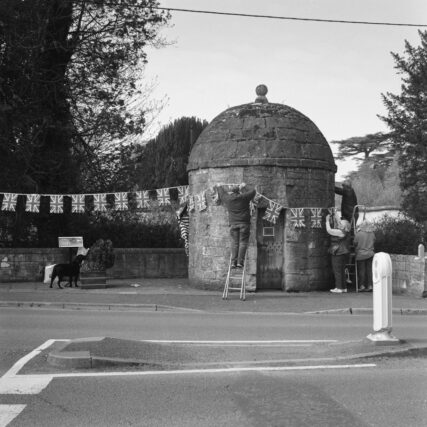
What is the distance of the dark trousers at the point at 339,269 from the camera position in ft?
53.8

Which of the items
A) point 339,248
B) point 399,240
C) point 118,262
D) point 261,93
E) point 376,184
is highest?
point 376,184

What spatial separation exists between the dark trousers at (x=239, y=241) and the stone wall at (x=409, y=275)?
13.7 ft

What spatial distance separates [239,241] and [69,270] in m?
4.62

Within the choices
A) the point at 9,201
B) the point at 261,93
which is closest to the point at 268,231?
the point at 261,93

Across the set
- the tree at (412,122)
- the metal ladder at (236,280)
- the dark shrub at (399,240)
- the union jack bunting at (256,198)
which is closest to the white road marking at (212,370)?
the metal ladder at (236,280)

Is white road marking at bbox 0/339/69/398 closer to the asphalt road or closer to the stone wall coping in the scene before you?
the asphalt road

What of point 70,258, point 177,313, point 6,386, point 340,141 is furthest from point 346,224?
point 340,141

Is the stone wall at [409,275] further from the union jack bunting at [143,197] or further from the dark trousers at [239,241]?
the union jack bunting at [143,197]

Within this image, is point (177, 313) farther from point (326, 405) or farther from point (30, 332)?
point (326, 405)

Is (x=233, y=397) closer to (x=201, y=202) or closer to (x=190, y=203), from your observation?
(x=201, y=202)

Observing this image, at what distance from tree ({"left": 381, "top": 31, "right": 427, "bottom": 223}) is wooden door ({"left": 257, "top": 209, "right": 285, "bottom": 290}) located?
17.4 metres

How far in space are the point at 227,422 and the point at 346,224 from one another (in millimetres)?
Answer: 11605

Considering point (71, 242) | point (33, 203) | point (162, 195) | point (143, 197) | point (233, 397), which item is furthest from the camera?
point (143, 197)

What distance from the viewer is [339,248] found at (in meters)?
16.2
